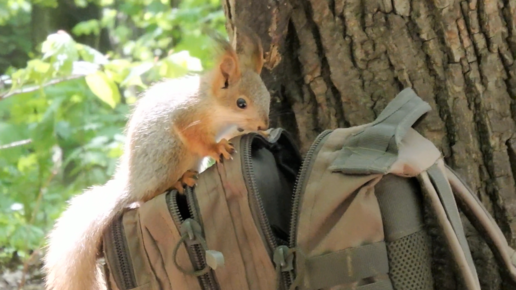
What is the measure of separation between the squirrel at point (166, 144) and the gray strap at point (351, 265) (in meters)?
0.31

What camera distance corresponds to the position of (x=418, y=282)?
2.92 ft

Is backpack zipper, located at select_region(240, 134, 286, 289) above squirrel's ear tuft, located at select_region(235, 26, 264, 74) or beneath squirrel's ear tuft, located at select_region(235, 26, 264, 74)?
beneath

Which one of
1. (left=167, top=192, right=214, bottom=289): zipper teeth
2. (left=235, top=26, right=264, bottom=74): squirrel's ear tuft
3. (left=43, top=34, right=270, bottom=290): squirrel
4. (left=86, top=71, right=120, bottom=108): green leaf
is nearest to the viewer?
(left=167, top=192, right=214, bottom=289): zipper teeth

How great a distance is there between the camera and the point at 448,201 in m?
0.93

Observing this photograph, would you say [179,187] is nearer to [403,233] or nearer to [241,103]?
[241,103]

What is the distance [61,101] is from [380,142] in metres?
1.94

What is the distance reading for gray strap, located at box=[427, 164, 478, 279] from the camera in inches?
36.3

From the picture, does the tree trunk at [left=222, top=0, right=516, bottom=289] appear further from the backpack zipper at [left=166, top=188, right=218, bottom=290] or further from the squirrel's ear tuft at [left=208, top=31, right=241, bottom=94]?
the backpack zipper at [left=166, top=188, right=218, bottom=290]

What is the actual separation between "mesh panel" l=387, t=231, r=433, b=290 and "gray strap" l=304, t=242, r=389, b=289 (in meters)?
0.02

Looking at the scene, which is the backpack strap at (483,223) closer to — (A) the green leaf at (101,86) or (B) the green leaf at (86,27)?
(A) the green leaf at (101,86)

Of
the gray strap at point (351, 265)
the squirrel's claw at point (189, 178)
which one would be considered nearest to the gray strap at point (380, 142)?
the gray strap at point (351, 265)

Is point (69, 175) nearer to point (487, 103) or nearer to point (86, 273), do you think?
point (86, 273)

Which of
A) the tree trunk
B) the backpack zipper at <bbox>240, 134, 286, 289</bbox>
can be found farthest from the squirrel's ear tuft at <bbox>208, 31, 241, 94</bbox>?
the backpack zipper at <bbox>240, 134, 286, 289</bbox>

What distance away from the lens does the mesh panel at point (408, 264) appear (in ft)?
2.89
